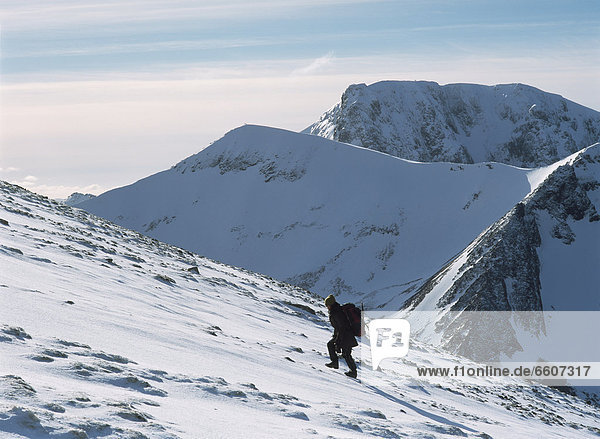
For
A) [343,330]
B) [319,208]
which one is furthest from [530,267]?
[343,330]

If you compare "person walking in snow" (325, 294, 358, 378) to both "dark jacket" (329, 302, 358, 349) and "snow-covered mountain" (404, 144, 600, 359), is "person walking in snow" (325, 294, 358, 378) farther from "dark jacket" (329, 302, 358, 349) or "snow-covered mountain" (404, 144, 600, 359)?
"snow-covered mountain" (404, 144, 600, 359)

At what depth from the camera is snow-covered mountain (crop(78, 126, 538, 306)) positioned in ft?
273

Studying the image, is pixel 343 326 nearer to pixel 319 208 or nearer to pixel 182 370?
pixel 182 370

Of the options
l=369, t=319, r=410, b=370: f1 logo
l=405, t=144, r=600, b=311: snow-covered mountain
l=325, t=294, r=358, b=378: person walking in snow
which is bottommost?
l=369, t=319, r=410, b=370: f1 logo

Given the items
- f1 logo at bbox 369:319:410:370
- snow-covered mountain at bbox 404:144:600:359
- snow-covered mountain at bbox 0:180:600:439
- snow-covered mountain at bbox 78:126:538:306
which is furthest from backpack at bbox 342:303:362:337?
snow-covered mountain at bbox 78:126:538:306

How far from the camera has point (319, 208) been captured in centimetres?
9831

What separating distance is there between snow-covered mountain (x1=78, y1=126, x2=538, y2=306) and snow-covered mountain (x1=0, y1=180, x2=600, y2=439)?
175ft

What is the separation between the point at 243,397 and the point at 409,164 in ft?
304

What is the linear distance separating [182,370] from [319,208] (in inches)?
3480

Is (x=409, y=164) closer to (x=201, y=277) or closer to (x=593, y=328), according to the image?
(x=593, y=328)

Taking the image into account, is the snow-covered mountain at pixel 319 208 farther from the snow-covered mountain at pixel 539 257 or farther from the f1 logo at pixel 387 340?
the f1 logo at pixel 387 340

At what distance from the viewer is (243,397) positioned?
9.52m

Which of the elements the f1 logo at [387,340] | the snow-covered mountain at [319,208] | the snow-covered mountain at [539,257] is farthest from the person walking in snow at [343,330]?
the snow-covered mountain at [319,208]

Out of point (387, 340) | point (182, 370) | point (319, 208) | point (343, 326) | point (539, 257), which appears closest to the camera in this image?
point (182, 370)
